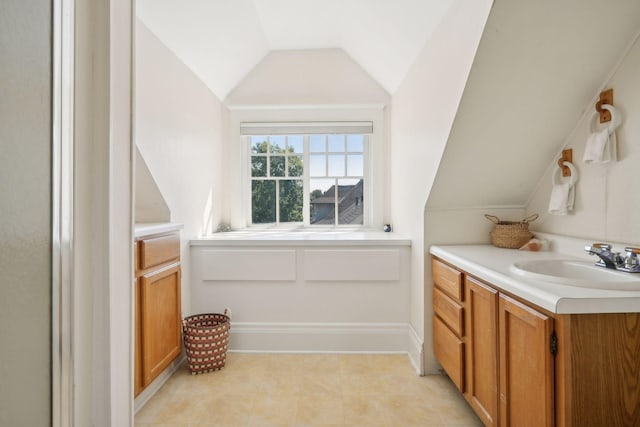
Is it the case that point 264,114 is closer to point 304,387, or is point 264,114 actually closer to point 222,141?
point 222,141

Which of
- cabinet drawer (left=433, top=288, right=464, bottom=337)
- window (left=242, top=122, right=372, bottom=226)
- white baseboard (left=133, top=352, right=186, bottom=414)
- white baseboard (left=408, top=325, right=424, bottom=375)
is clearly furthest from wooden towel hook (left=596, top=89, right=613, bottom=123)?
white baseboard (left=133, top=352, right=186, bottom=414)

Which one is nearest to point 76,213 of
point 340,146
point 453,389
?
point 453,389

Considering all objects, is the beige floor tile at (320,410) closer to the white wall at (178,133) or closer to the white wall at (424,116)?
the white wall at (424,116)

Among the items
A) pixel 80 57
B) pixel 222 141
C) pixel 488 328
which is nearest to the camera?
pixel 80 57

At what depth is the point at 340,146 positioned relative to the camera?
331cm

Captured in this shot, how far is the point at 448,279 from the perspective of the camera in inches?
76.5

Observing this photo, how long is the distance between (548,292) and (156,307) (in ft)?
6.21

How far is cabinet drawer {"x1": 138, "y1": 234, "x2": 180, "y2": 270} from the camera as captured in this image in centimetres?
182

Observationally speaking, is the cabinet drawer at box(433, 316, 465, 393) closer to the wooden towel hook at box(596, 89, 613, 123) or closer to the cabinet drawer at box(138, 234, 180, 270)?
the wooden towel hook at box(596, 89, 613, 123)

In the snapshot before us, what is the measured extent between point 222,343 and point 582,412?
6.31 ft

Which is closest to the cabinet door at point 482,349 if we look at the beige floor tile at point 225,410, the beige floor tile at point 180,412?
the beige floor tile at point 225,410

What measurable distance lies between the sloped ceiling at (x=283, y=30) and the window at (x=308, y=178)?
0.61 metres

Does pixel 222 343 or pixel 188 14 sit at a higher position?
pixel 188 14

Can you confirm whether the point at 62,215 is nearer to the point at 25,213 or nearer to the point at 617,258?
the point at 25,213
